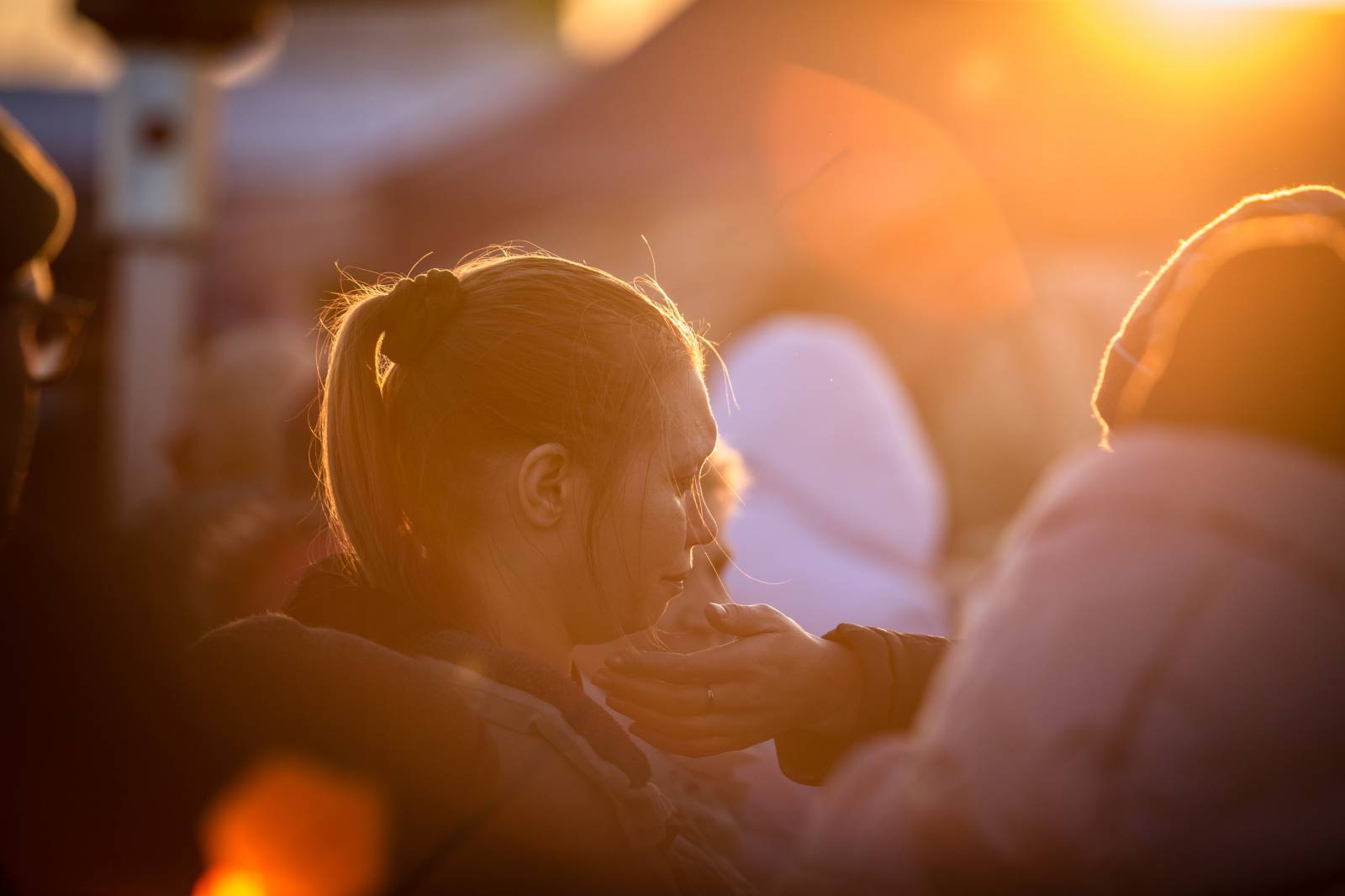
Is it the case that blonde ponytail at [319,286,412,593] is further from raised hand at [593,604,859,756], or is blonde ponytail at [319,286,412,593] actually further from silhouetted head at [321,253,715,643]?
raised hand at [593,604,859,756]

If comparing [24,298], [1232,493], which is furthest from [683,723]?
[24,298]

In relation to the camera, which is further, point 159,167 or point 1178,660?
point 159,167

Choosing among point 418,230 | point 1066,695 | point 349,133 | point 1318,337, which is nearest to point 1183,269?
point 1318,337

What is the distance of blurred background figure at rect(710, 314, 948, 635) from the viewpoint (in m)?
1.75

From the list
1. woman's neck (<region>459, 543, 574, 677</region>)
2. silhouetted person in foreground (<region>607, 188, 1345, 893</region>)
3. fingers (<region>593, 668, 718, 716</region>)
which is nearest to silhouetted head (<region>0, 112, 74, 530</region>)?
woman's neck (<region>459, 543, 574, 677</region>)

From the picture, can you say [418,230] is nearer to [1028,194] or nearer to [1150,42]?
[1028,194]

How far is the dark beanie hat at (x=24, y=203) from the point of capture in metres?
1.08

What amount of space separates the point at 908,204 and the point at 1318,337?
3.03 meters

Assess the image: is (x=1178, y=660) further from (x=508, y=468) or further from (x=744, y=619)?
(x=508, y=468)

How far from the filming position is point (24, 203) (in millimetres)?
1092

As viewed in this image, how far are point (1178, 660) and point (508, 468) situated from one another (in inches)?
20.7

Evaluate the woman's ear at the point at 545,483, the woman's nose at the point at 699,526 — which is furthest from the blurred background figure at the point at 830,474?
the woman's ear at the point at 545,483

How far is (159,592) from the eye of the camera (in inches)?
42.4

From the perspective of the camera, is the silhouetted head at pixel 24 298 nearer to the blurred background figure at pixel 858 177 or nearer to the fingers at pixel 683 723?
the blurred background figure at pixel 858 177
